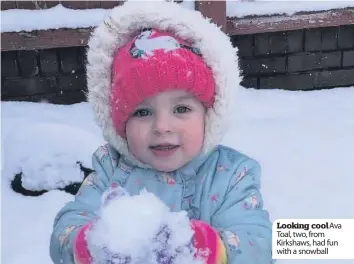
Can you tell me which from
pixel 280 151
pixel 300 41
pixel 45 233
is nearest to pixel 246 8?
pixel 300 41

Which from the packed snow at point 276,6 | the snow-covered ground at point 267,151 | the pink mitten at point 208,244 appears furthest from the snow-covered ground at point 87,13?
the pink mitten at point 208,244

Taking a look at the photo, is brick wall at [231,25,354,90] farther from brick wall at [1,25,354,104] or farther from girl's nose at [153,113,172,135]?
girl's nose at [153,113,172,135]

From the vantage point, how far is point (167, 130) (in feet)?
4.64

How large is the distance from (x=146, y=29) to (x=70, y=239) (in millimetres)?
582

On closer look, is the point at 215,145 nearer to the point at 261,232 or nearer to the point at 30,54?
the point at 261,232

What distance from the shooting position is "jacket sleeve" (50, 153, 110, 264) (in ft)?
4.75

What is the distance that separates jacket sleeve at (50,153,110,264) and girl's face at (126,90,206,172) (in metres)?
0.16

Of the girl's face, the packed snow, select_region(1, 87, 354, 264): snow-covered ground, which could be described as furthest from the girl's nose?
the packed snow

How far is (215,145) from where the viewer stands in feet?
5.14

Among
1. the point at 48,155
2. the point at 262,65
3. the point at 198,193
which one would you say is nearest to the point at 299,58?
the point at 262,65

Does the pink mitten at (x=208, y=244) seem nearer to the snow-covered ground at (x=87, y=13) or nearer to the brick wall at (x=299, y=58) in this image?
the snow-covered ground at (x=87, y=13)

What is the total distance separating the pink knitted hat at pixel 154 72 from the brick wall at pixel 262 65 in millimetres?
2413

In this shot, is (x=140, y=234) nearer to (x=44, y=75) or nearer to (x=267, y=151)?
(x=267, y=151)

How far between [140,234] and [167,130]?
31 cm
